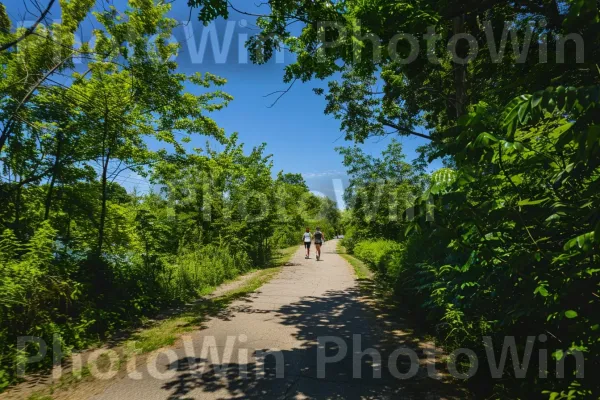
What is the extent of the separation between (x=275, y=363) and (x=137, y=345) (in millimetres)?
2366

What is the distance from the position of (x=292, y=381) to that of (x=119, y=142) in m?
6.35

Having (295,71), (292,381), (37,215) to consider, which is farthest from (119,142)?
(292,381)

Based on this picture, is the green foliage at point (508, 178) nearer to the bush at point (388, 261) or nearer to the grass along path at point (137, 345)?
the bush at point (388, 261)

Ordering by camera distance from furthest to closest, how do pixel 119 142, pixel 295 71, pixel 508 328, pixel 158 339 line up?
1. pixel 119 142
2. pixel 295 71
3. pixel 158 339
4. pixel 508 328

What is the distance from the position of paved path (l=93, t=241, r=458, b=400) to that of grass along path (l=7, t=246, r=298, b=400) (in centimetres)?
31

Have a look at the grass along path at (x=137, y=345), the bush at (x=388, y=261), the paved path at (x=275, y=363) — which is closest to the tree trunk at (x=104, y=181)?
the grass along path at (x=137, y=345)

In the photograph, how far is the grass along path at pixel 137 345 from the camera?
368 cm

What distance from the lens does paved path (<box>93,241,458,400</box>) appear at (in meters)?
3.66

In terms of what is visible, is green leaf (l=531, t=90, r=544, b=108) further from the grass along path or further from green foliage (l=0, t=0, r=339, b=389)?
the grass along path

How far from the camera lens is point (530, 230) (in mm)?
2102

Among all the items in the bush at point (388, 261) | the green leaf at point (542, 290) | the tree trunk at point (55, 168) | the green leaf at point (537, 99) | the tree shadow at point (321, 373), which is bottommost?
the tree shadow at point (321, 373)

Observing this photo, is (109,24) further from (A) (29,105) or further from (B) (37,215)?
(B) (37,215)

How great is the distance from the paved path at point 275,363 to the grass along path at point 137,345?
307 mm

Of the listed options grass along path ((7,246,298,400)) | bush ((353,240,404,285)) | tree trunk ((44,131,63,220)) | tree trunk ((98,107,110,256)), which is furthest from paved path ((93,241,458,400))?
tree trunk ((44,131,63,220))
